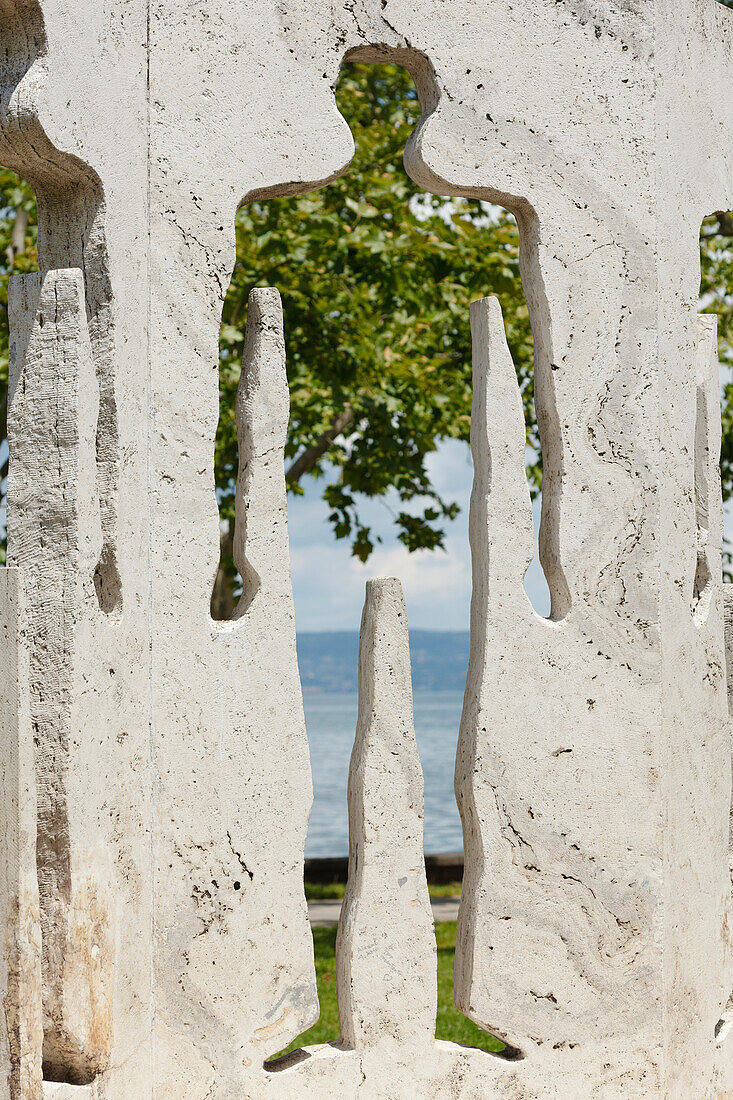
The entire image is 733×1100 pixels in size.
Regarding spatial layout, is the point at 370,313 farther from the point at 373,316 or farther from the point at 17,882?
the point at 17,882

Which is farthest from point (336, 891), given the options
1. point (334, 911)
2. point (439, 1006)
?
point (439, 1006)

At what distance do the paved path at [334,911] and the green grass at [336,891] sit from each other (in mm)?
106

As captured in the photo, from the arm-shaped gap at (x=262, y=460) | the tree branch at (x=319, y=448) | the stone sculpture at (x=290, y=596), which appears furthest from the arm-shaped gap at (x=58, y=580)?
the tree branch at (x=319, y=448)

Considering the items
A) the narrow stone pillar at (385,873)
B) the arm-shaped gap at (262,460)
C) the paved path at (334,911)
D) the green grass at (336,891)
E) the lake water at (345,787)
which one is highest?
the arm-shaped gap at (262,460)

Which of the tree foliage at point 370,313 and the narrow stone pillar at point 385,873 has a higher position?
the tree foliage at point 370,313

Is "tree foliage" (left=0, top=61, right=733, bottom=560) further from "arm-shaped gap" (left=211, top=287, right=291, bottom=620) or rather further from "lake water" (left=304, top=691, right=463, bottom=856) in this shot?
"lake water" (left=304, top=691, right=463, bottom=856)

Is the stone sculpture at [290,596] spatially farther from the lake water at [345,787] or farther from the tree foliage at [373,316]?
the lake water at [345,787]

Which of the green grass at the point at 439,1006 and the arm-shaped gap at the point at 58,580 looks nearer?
the arm-shaped gap at the point at 58,580

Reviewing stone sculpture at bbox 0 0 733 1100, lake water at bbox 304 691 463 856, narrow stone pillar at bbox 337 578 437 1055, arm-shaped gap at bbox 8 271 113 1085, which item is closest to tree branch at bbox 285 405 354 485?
stone sculpture at bbox 0 0 733 1100

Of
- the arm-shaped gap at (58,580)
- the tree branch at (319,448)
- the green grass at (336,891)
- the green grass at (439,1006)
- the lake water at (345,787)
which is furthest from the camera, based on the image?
the lake water at (345,787)

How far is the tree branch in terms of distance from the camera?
9.05 meters

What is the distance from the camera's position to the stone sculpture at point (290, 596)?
365cm

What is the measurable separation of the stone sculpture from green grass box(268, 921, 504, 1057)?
7.86ft

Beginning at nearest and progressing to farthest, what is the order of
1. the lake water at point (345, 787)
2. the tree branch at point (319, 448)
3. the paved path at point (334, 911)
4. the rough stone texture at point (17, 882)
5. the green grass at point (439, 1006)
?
1. the rough stone texture at point (17, 882)
2. the green grass at point (439, 1006)
3. the tree branch at point (319, 448)
4. the paved path at point (334, 911)
5. the lake water at point (345, 787)
